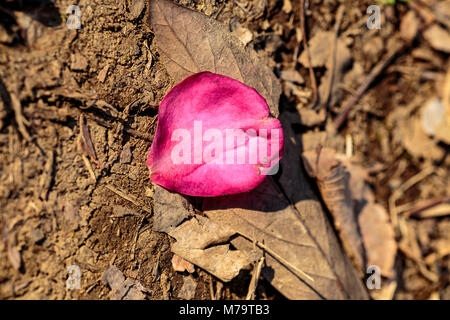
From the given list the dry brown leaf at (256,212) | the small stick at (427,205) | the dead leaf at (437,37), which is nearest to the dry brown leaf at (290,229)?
the dry brown leaf at (256,212)

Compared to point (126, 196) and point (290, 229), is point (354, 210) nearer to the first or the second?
point (290, 229)

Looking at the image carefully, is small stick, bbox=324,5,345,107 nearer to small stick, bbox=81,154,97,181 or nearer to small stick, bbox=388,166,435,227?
small stick, bbox=388,166,435,227

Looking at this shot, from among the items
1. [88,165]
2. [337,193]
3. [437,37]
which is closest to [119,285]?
[88,165]

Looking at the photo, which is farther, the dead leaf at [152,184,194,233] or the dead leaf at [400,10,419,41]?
the dead leaf at [400,10,419,41]

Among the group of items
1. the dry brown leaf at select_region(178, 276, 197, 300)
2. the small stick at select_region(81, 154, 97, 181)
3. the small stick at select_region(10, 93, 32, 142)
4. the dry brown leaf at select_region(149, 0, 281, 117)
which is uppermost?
the dry brown leaf at select_region(149, 0, 281, 117)

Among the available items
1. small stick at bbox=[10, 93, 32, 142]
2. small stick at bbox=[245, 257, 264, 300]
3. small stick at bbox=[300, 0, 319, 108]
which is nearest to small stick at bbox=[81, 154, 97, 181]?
small stick at bbox=[10, 93, 32, 142]

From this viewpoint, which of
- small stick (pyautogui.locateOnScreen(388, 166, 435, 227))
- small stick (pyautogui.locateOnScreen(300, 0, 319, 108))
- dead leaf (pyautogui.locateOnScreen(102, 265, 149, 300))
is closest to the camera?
dead leaf (pyautogui.locateOnScreen(102, 265, 149, 300))

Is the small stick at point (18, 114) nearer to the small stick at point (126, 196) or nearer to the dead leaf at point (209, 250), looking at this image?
the small stick at point (126, 196)
